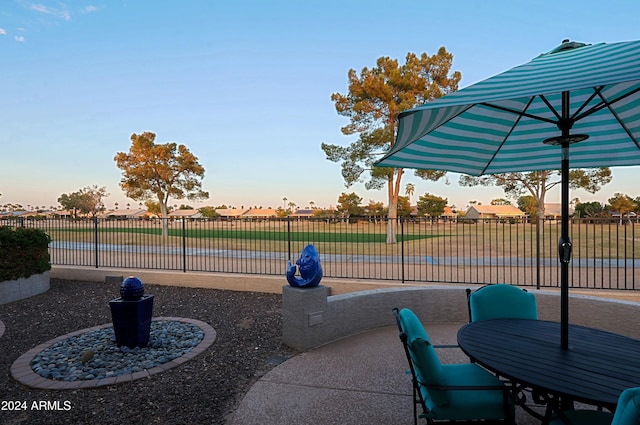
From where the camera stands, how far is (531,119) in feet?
11.7

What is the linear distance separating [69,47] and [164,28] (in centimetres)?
250

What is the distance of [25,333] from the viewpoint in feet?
17.1

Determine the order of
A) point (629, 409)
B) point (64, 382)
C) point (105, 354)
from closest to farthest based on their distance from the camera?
point (629, 409) < point (64, 382) < point (105, 354)

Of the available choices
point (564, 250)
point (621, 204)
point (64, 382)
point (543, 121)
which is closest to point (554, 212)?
point (621, 204)

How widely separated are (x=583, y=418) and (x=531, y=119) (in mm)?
2705

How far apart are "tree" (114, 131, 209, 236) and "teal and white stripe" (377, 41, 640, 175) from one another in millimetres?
26995

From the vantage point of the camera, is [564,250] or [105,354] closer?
[564,250]

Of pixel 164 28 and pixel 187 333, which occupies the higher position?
pixel 164 28

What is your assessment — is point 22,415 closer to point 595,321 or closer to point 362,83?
point 595,321

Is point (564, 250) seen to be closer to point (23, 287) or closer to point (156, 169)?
point (23, 287)

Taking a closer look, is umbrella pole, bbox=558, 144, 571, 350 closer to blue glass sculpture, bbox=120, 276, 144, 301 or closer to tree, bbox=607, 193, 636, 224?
blue glass sculpture, bbox=120, 276, 144, 301

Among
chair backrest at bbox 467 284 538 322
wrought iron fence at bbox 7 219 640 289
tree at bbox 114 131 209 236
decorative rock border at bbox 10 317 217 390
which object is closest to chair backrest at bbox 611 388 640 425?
chair backrest at bbox 467 284 538 322

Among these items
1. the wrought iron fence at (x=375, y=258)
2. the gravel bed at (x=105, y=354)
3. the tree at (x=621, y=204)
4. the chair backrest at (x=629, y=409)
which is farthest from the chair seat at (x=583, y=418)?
the tree at (x=621, y=204)

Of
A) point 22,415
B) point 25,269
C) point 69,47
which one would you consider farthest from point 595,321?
point 69,47
